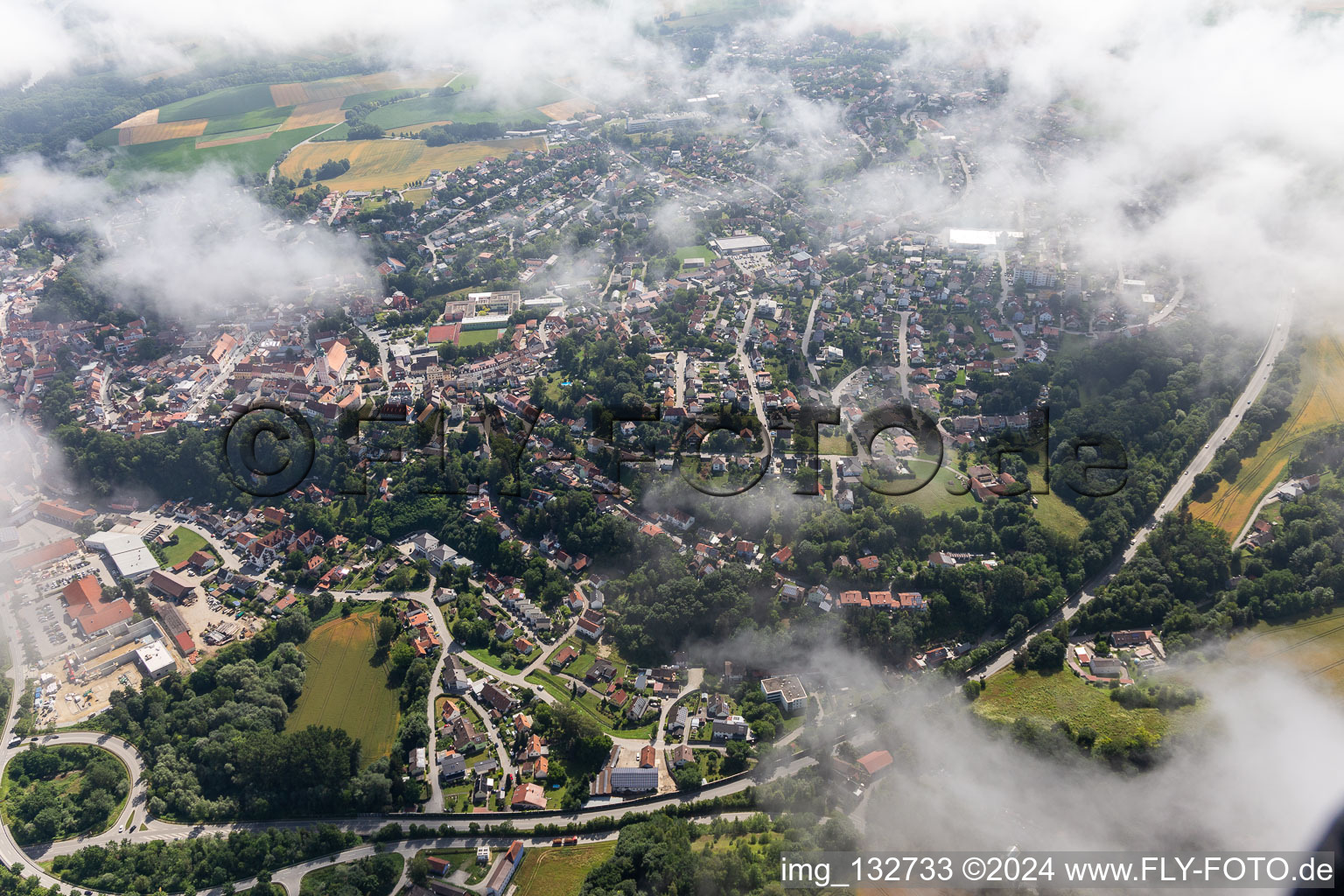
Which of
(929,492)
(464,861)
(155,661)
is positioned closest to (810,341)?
(929,492)

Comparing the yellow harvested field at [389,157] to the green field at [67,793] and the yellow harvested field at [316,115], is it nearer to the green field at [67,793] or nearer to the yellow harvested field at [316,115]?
the yellow harvested field at [316,115]

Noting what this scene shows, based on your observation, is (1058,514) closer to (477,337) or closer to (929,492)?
(929,492)

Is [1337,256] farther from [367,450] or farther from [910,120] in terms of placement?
[367,450]

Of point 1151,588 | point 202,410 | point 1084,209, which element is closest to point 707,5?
point 1084,209

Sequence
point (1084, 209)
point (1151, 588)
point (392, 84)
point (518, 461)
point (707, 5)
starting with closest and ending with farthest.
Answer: point (1151, 588)
point (518, 461)
point (1084, 209)
point (392, 84)
point (707, 5)

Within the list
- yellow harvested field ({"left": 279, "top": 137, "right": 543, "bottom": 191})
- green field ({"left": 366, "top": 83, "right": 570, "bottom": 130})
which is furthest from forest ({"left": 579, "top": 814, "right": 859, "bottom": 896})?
green field ({"left": 366, "top": 83, "right": 570, "bottom": 130})

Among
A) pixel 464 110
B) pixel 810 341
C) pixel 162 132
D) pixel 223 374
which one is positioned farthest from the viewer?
pixel 464 110
